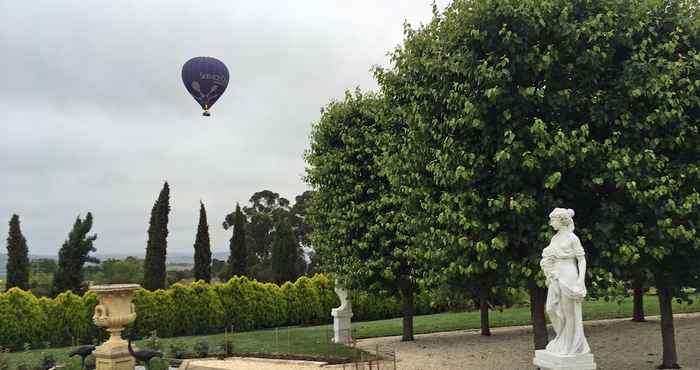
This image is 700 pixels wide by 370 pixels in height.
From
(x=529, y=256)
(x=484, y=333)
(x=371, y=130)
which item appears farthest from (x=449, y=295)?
(x=484, y=333)

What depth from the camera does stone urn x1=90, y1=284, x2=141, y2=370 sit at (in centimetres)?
1280

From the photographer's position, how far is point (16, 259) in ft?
91.1

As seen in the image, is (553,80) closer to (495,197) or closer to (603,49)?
(603,49)

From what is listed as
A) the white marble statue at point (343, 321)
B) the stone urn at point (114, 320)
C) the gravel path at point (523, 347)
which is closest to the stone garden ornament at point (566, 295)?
the gravel path at point (523, 347)

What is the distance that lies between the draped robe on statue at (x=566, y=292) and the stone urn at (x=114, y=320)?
30.4 feet

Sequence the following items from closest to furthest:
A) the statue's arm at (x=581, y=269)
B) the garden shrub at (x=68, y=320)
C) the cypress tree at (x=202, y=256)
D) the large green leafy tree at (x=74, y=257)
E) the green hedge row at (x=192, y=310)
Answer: the statue's arm at (x=581, y=269) < the green hedge row at (x=192, y=310) < the garden shrub at (x=68, y=320) < the large green leafy tree at (x=74, y=257) < the cypress tree at (x=202, y=256)

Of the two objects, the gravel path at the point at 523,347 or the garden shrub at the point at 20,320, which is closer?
the gravel path at the point at 523,347

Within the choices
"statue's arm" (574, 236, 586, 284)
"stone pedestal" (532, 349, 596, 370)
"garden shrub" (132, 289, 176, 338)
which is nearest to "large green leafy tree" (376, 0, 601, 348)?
"statue's arm" (574, 236, 586, 284)

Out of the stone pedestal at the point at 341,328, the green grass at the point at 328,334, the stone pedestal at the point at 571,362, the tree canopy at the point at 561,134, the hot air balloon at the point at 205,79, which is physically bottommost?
the green grass at the point at 328,334

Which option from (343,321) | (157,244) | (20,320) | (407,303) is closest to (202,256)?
(157,244)

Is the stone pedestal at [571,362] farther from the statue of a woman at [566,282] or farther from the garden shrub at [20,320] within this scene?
the garden shrub at [20,320]

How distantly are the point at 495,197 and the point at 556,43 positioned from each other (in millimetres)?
3007

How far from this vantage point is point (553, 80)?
34.4 feet

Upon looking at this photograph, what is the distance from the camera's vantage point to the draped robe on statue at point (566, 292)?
841cm
